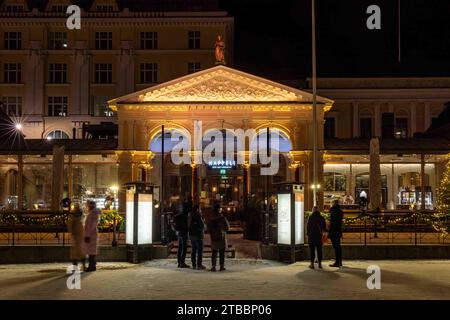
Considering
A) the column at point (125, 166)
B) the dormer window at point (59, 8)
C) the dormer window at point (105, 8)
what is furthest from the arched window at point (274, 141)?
the dormer window at point (59, 8)

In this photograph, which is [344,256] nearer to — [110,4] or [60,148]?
[60,148]

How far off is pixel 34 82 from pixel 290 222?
145ft

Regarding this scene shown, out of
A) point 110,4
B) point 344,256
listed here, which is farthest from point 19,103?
point 344,256

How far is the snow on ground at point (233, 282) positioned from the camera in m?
15.1

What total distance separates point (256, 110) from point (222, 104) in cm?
202

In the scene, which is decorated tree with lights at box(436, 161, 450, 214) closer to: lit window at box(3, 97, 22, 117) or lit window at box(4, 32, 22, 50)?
lit window at box(3, 97, 22, 117)

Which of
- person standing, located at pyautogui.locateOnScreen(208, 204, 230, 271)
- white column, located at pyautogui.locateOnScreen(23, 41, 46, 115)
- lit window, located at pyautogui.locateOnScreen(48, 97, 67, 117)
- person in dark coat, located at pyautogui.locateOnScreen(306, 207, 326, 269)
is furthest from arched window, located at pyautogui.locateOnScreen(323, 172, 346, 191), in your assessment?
person standing, located at pyautogui.locateOnScreen(208, 204, 230, 271)

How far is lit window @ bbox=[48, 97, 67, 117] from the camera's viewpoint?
61406mm

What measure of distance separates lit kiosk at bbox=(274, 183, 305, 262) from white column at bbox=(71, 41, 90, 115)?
41.0 m

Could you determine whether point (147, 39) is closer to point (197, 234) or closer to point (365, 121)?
point (365, 121)

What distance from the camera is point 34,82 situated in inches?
2422

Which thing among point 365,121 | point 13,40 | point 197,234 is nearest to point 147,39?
point 13,40

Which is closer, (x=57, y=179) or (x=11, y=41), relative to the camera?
(x=57, y=179)

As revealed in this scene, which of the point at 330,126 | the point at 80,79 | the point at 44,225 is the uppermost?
the point at 80,79
